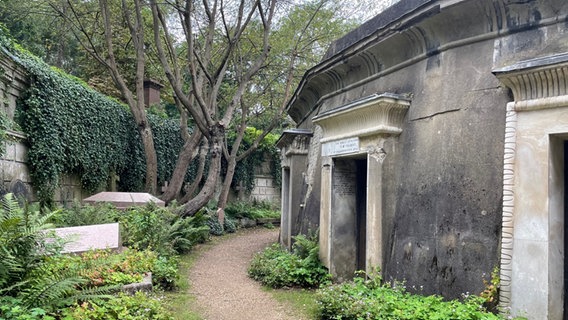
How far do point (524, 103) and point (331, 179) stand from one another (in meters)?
3.33

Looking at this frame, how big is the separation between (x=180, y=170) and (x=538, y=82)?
34.2 ft

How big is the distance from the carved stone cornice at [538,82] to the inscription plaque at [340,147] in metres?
2.39

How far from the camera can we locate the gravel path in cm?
545

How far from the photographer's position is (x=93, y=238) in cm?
586

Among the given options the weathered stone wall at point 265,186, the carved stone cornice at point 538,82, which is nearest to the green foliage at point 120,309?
the carved stone cornice at point 538,82

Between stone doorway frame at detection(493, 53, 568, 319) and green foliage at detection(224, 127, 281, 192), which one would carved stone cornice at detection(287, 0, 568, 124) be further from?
green foliage at detection(224, 127, 281, 192)

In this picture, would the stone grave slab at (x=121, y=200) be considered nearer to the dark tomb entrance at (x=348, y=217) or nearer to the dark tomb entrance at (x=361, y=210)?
the dark tomb entrance at (x=348, y=217)

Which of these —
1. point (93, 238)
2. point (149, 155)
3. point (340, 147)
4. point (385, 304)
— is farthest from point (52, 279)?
point (149, 155)

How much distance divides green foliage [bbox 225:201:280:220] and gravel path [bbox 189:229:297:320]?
5.74 m

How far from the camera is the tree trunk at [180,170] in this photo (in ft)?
40.7

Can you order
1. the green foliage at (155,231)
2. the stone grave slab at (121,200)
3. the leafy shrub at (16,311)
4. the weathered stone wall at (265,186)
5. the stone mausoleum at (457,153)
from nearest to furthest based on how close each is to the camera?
the leafy shrub at (16,311) → the stone mausoleum at (457,153) → the green foliage at (155,231) → the stone grave slab at (121,200) → the weathered stone wall at (265,186)

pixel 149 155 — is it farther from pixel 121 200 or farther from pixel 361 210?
pixel 361 210

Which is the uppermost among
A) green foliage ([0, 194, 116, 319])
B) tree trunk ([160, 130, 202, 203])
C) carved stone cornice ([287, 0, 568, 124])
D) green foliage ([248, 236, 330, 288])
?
carved stone cornice ([287, 0, 568, 124])

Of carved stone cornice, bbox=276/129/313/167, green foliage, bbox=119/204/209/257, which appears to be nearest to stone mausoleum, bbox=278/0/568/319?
carved stone cornice, bbox=276/129/313/167
